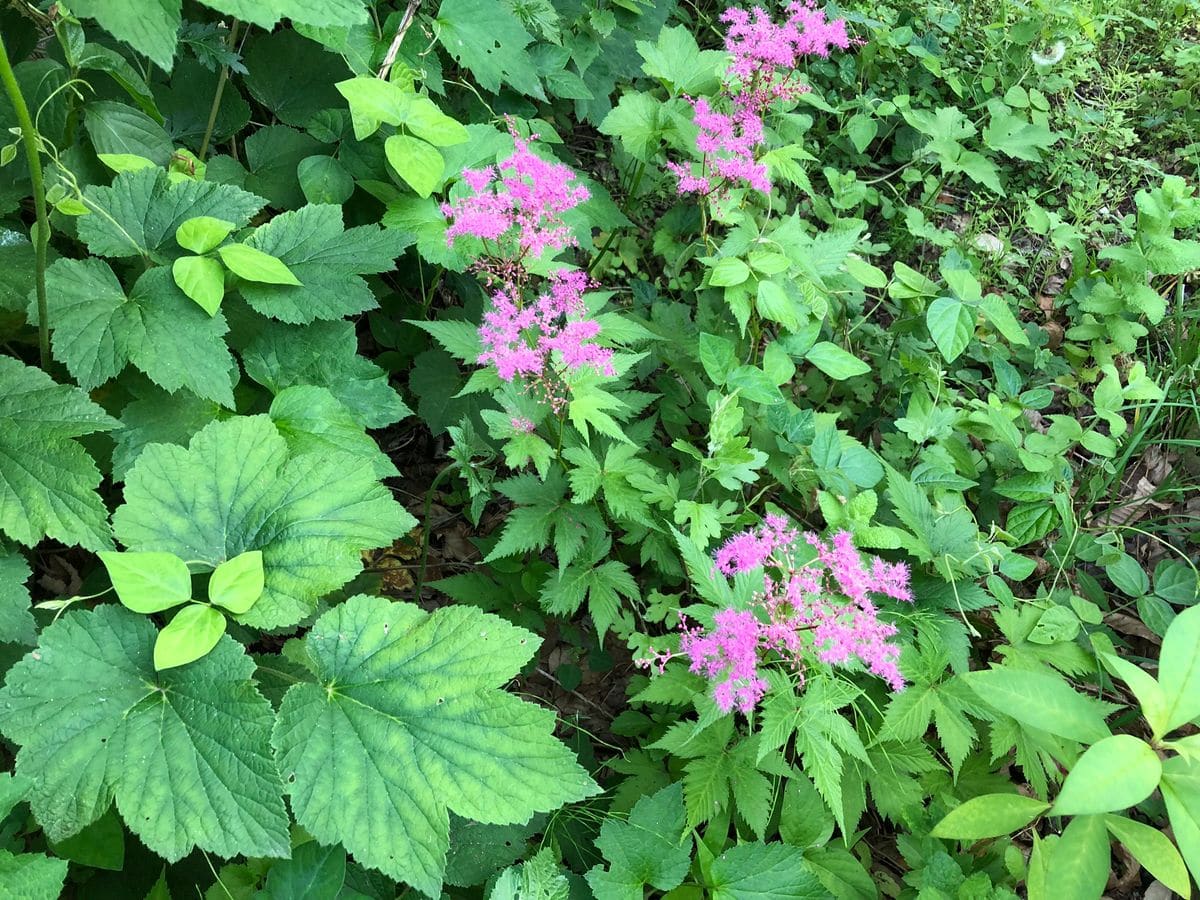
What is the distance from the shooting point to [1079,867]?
1.46 meters

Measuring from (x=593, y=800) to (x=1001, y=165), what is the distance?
12.6 feet

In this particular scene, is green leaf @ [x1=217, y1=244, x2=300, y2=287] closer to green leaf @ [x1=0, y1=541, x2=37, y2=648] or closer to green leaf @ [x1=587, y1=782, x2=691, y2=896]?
green leaf @ [x1=0, y1=541, x2=37, y2=648]

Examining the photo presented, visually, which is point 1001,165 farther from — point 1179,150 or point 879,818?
point 879,818

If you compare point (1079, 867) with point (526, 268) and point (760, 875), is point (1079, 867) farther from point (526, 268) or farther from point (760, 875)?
point (526, 268)

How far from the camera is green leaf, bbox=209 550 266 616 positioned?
1310 millimetres

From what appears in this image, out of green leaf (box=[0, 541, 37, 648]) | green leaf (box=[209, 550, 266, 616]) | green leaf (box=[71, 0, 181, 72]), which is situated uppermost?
green leaf (box=[71, 0, 181, 72])

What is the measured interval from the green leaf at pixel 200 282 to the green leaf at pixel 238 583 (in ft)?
2.13

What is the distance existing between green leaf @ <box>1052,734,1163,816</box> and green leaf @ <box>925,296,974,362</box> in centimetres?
150

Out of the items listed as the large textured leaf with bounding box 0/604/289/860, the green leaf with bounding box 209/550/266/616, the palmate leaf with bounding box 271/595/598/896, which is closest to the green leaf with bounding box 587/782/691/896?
the palmate leaf with bounding box 271/595/598/896

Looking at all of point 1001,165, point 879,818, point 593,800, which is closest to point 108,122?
point 593,800

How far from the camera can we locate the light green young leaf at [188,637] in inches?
48.4

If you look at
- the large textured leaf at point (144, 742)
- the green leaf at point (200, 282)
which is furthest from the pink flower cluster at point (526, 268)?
the large textured leaf at point (144, 742)

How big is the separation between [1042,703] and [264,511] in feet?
5.17

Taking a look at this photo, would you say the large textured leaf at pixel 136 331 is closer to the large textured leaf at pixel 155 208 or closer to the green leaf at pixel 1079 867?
the large textured leaf at pixel 155 208
